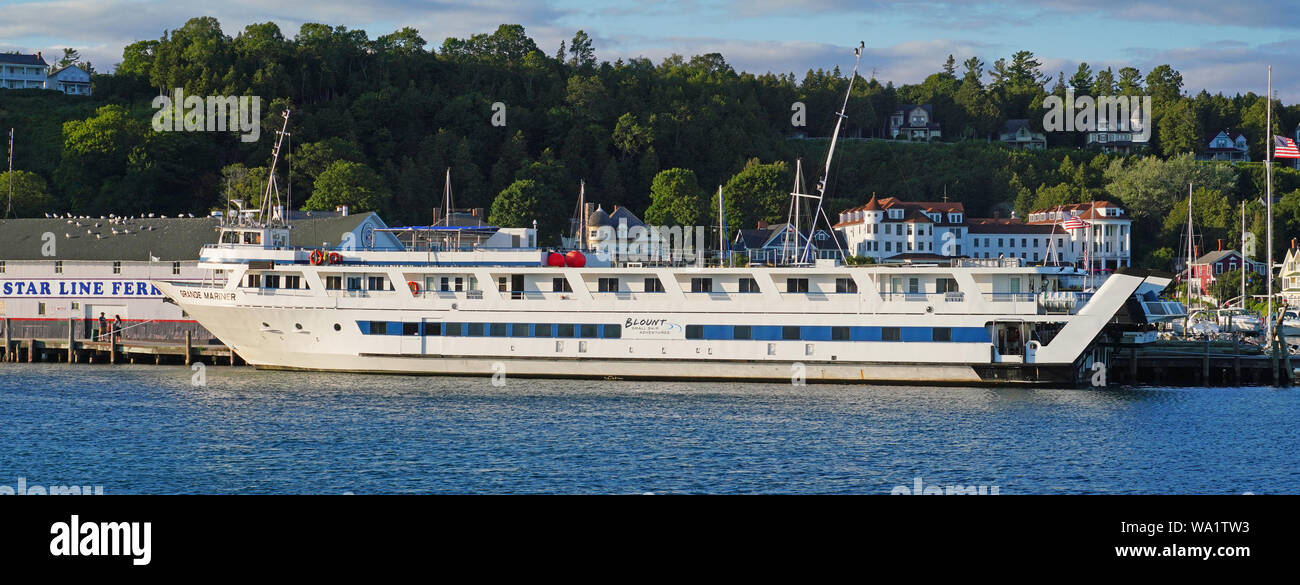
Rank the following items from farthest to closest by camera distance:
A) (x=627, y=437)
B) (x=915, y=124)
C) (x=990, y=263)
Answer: (x=915, y=124) < (x=990, y=263) < (x=627, y=437)

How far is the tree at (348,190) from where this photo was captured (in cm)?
8975

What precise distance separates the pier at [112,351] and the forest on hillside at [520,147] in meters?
33.4

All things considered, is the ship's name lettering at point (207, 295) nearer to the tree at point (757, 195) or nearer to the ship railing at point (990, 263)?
the ship railing at point (990, 263)

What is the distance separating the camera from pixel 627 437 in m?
34.5

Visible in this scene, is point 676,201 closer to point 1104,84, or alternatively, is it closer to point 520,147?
point 520,147

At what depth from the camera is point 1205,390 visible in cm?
4622

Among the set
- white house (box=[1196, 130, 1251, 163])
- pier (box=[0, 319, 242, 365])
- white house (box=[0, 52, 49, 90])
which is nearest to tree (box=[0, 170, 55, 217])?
pier (box=[0, 319, 242, 365])

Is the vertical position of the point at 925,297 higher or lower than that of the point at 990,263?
lower

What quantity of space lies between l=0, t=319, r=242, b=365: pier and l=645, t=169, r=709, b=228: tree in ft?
176

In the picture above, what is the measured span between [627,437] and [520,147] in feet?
279

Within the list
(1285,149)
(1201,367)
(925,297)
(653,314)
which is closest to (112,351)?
(653,314)

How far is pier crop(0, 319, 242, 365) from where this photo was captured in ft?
179
